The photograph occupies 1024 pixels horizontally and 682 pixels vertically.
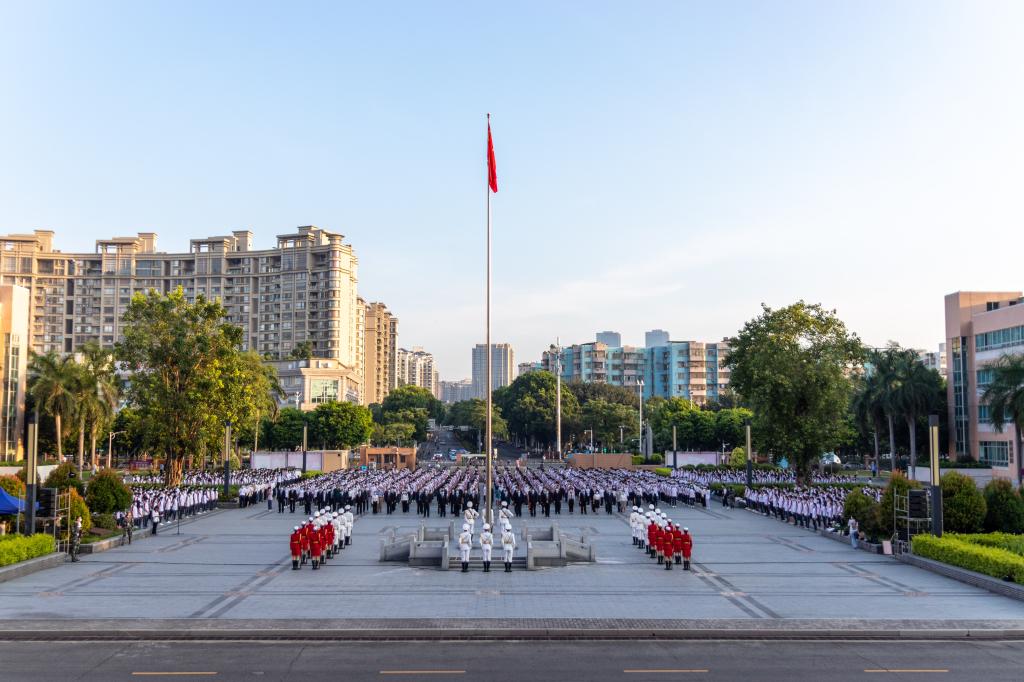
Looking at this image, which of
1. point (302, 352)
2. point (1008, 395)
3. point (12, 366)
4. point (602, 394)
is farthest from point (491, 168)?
point (602, 394)

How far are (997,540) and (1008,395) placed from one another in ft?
89.8

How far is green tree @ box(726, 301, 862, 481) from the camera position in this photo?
1850 inches

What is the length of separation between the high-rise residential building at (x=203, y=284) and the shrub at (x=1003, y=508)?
4086 inches

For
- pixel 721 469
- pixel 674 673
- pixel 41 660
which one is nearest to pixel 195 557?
pixel 41 660

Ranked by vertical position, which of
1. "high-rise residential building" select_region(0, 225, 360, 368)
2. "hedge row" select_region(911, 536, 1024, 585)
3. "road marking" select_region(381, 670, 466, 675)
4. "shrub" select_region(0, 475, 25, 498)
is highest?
"high-rise residential building" select_region(0, 225, 360, 368)

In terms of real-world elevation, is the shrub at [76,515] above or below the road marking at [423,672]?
above

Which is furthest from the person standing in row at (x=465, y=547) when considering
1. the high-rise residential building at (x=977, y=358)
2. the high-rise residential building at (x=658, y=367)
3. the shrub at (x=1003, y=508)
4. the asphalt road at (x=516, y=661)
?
the high-rise residential building at (x=658, y=367)

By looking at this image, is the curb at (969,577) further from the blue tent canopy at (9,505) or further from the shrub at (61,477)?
the shrub at (61,477)

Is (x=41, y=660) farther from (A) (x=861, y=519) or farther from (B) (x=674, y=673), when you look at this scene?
(A) (x=861, y=519)

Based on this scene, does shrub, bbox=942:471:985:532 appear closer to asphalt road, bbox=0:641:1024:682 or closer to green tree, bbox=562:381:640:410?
asphalt road, bbox=0:641:1024:682

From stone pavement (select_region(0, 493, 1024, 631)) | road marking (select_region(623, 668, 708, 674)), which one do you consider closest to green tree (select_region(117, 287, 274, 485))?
stone pavement (select_region(0, 493, 1024, 631))

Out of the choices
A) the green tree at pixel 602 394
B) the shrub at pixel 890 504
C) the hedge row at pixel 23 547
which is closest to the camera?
the hedge row at pixel 23 547

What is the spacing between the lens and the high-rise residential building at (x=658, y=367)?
14562 cm

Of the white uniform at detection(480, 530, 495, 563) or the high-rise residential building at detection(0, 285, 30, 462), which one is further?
the high-rise residential building at detection(0, 285, 30, 462)
